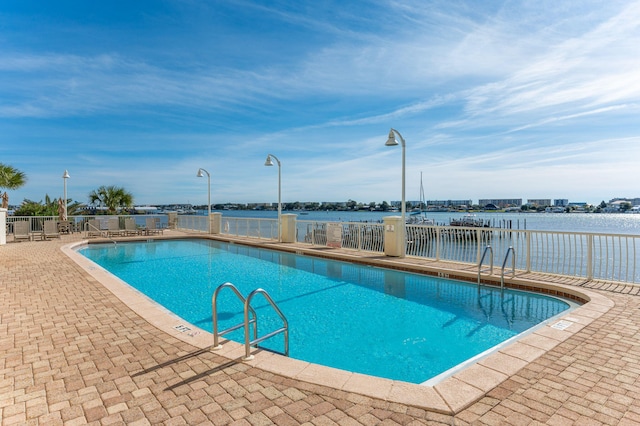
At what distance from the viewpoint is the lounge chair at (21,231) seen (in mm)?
13758

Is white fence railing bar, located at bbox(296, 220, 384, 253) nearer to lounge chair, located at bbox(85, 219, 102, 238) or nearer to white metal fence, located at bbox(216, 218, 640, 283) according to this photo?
white metal fence, located at bbox(216, 218, 640, 283)

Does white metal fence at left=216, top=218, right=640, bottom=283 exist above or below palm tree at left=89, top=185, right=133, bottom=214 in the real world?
below

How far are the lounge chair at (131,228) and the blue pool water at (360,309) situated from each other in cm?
691

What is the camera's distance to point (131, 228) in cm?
1681

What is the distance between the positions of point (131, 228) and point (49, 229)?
3203 millimetres

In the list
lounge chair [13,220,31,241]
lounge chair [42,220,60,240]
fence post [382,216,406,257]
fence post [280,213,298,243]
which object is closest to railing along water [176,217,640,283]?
fence post [280,213,298,243]

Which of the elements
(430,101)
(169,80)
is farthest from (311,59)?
(169,80)

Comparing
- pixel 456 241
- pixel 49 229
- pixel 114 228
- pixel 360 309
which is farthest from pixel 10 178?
pixel 456 241

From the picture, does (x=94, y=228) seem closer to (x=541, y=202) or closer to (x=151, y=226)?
(x=151, y=226)

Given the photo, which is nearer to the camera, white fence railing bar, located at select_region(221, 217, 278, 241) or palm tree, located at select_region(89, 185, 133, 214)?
white fence railing bar, located at select_region(221, 217, 278, 241)

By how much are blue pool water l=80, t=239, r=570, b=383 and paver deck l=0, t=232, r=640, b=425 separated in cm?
111

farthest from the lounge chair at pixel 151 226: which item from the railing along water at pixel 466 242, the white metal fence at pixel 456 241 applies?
the railing along water at pixel 466 242

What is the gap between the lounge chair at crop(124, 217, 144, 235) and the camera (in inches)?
651

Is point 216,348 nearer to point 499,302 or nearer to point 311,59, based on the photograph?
point 499,302
